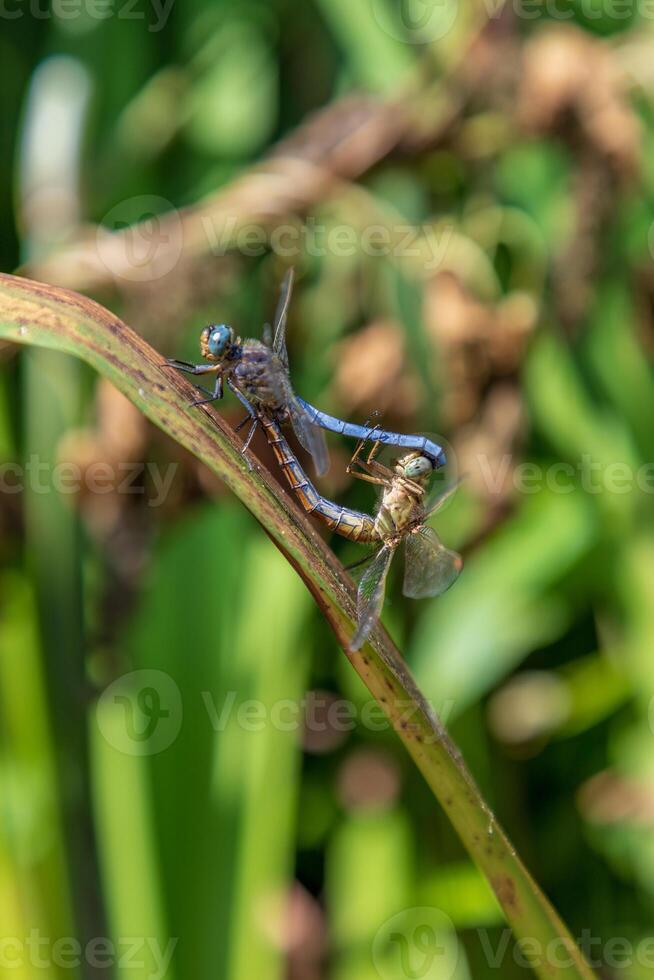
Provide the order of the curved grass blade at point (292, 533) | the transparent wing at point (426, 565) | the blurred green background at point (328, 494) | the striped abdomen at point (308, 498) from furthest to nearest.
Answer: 1. the blurred green background at point (328, 494)
2. the transparent wing at point (426, 565)
3. the striped abdomen at point (308, 498)
4. the curved grass blade at point (292, 533)

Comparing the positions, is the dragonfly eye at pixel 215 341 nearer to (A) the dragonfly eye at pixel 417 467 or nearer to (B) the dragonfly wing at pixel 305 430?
(B) the dragonfly wing at pixel 305 430

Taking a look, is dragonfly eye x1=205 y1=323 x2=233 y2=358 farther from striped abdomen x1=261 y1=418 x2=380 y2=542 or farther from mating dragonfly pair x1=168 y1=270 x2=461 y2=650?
striped abdomen x1=261 y1=418 x2=380 y2=542

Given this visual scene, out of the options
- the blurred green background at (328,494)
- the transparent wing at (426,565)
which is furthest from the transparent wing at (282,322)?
the blurred green background at (328,494)

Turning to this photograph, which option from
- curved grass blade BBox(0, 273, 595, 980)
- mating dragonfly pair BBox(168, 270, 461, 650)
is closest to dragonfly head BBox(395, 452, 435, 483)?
mating dragonfly pair BBox(168, 270, 461, 650)

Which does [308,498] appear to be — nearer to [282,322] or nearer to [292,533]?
[282,322]

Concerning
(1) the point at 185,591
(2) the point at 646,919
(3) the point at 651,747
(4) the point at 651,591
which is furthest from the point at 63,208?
(2) the point at 646,919

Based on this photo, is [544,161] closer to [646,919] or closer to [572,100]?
[572,100]

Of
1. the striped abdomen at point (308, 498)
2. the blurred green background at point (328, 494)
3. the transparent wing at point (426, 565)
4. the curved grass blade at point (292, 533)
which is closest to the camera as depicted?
the curved grass blade at point (292, 533)

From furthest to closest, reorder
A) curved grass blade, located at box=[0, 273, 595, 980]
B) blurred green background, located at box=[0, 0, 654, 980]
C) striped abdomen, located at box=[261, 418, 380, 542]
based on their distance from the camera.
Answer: blurred green background, located at box=[0, 0, 654, 980], striped abdomen, located at box=[261, 418, 380, 542], curved grass blade, located at box=[0, 273, 595, 980]

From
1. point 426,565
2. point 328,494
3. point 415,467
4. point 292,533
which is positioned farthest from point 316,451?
point 328,494

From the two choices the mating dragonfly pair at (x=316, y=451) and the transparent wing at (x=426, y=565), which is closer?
the mating dragonfly pair at (x=316, y=451)
